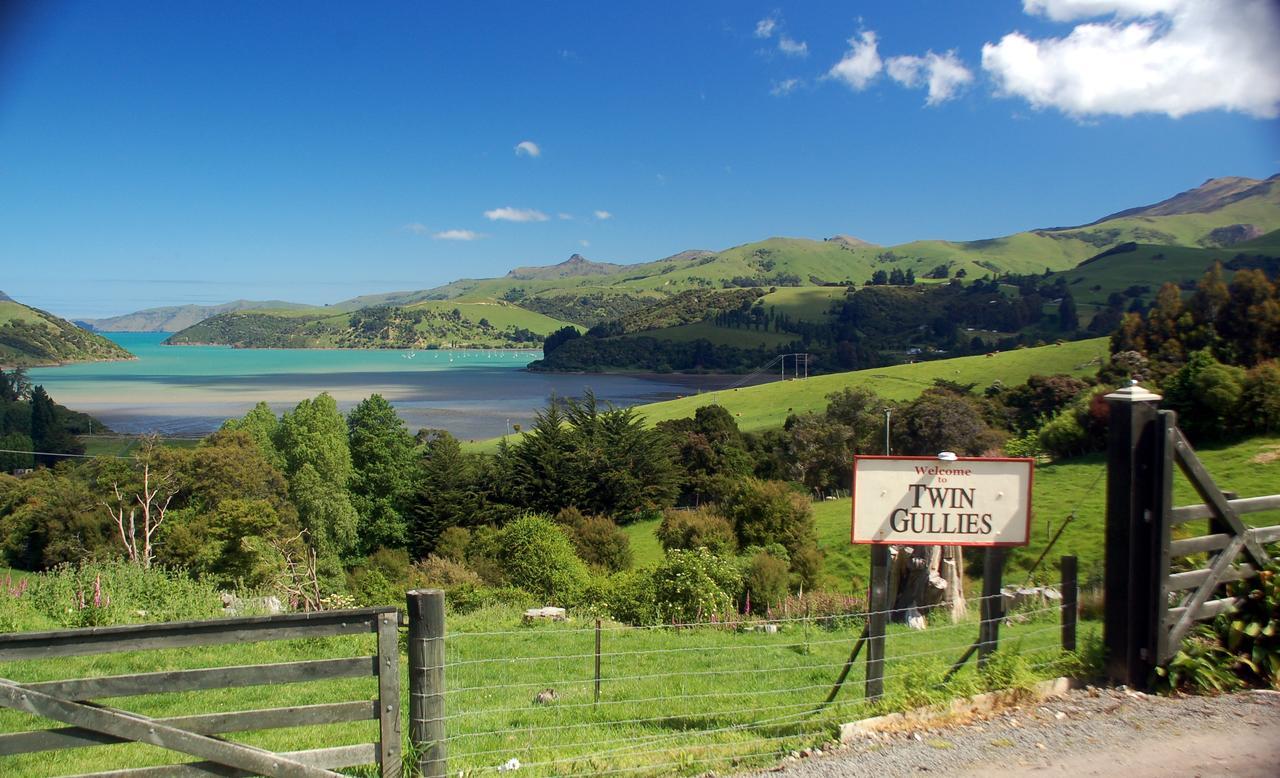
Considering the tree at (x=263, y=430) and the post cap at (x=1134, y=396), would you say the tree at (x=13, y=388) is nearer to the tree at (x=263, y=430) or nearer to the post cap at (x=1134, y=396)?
the tree at (x=263, y=430)

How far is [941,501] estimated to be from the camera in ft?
18.4

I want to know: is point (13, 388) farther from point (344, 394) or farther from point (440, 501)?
point (440, 501)

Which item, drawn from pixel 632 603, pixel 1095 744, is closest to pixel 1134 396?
pixel 1095 744

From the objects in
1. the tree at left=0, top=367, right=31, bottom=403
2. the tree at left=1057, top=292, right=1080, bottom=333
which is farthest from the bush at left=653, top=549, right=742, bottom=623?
the tree at left=1057, top=292, right=1080, bottom=333

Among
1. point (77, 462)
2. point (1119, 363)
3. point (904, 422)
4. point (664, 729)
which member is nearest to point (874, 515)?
point (664, 729)

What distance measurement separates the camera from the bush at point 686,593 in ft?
47.3

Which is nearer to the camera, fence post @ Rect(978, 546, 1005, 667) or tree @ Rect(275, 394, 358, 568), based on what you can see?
fence post @ Rect(978, 546, 1005, 667)

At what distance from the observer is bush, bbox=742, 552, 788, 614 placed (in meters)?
19.2

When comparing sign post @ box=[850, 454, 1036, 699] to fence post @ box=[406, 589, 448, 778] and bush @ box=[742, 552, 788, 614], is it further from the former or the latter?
bush @ box=[742, 552, 788, 614]

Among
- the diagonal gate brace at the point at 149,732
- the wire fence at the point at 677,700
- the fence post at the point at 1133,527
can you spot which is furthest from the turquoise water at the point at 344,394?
the diagonal gate brace at the point at 149,732

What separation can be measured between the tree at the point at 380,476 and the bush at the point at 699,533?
24427 mm

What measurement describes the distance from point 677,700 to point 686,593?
7.96m

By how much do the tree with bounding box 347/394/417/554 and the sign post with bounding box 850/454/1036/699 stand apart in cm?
5004

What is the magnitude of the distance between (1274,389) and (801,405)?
50802 millimetres
